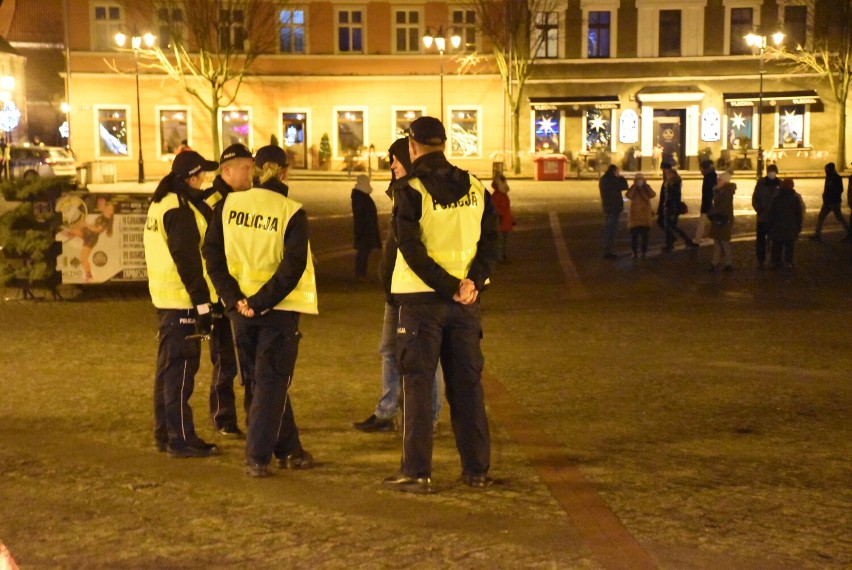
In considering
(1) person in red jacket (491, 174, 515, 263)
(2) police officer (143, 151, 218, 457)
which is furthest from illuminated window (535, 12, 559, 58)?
(2) police officer (143, 151, 218, 457)

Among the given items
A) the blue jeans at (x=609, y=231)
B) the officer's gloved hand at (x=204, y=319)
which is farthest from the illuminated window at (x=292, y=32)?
the officer's gloved hand at (x=204, y=319)

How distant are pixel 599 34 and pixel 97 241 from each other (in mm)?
38939

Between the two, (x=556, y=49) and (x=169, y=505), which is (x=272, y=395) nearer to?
(x=169, y=505)

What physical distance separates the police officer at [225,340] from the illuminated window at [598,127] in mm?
44110

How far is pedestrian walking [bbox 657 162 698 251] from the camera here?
20844mm

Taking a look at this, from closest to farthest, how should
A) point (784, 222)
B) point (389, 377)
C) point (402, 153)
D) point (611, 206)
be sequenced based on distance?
point (402, 153)
point (389, 377)
point (784, 222)
point (611, 206)

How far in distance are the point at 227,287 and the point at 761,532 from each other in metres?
2.94

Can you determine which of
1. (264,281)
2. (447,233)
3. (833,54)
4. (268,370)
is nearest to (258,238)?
(264,281)

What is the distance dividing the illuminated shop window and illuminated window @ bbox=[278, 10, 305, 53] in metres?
6.97

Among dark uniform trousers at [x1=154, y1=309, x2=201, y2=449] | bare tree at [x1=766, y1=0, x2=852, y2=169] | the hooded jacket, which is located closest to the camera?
the hooded jacket

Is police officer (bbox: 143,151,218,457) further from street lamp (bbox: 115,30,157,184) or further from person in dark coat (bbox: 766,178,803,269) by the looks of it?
street lamp (bbox: 115,30,157,184)

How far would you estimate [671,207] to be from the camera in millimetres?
20906

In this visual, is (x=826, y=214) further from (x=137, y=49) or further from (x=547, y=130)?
(x=137, y=49)

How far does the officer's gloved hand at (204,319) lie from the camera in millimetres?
7156
